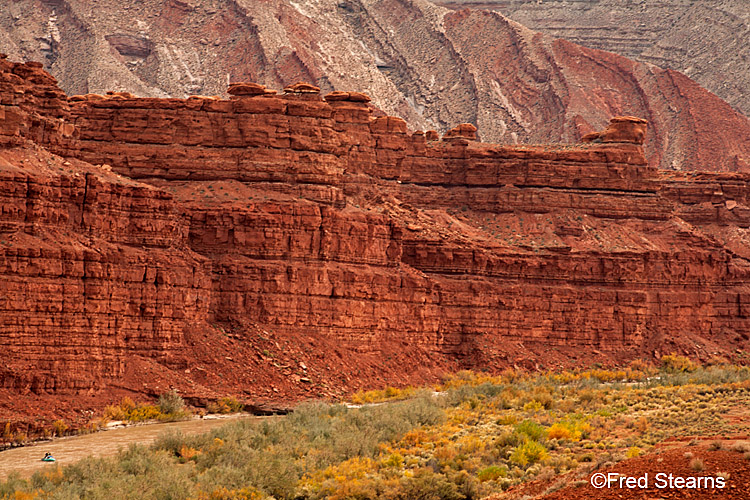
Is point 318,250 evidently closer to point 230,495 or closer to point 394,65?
point 230,495

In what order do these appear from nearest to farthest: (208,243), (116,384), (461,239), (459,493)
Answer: (459,493), (116,384), (208,243), (461,239)

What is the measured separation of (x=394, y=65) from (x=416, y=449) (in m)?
146

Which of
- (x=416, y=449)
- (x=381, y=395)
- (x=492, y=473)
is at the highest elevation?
(x=492, y=473)

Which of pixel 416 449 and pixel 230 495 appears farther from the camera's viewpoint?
pixel 416 449

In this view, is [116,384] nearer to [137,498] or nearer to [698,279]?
[137,498]

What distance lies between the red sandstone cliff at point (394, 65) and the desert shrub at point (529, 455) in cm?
10793

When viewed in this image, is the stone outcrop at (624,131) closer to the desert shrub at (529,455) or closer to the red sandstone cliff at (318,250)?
the red sandstone cliff at (318,250)

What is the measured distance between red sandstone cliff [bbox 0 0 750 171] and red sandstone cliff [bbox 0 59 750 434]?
195 ft

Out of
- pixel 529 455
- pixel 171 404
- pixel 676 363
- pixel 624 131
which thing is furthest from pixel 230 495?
pixel 624 131

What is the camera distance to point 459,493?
41594 mm

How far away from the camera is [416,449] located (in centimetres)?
4872

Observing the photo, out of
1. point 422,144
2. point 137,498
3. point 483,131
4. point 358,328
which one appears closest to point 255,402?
point 358,328

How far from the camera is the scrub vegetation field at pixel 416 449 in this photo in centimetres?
4266

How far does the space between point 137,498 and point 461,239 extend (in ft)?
165
